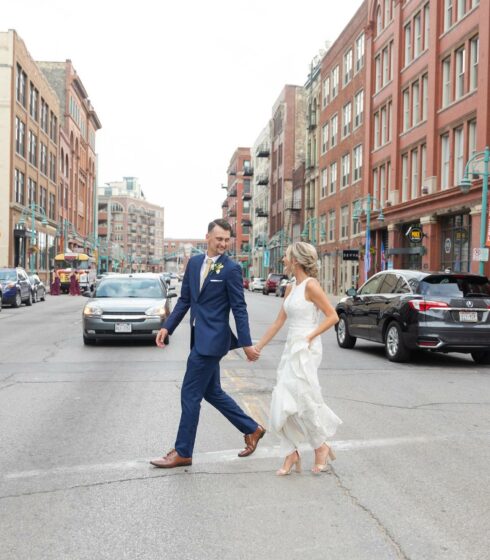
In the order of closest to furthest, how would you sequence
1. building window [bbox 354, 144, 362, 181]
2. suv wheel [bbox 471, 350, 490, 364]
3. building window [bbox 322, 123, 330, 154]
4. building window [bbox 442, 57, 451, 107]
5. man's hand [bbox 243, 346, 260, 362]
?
man's hand [bbox 243, 346, 260, 362], suv wheel [bbox 471, 350, 490, 364], building window [bbox 442, 57, 451, 107], building window [bbox 354, 144, 362, 181], building window [bbox 322, 123, 330, 154]

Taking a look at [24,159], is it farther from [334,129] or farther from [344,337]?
[344,337]

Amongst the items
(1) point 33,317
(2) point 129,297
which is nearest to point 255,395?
(2) point 129,297

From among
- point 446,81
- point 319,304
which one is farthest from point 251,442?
point 446,81

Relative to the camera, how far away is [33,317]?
23984 millimetres

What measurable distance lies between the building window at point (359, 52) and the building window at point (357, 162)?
5.23 meters

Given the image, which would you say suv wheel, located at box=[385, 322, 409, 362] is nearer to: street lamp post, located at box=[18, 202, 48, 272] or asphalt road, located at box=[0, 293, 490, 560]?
asphalt road, located at box=[0, 293, 490, 560]

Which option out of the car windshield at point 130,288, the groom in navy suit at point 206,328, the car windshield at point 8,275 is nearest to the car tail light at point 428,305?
the car windshield at point 130,288

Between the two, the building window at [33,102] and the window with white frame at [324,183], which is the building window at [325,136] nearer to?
the window with white frame at [324,183]

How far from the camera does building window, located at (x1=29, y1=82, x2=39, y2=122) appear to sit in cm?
5703

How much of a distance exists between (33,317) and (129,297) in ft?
32.1

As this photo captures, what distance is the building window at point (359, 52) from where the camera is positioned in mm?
45628

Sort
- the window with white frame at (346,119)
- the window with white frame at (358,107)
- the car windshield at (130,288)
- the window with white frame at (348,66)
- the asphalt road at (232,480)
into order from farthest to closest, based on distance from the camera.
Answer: the window with white frame at (346,119)
the window with white frame at (348,66)
the window with white frame at (358,107)
the car windshield at (130,288)
the asphalt road at (232,480)

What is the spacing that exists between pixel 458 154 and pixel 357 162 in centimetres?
1731

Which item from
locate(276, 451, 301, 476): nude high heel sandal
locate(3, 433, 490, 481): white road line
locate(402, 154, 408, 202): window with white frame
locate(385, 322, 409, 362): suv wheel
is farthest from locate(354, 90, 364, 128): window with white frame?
locate(276, 451, 301, 476): nude high heel sandal
